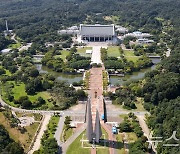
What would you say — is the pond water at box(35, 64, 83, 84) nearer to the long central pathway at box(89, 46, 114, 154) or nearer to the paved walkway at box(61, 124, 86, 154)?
the long central pathway at box(89, 46, 114, 154)

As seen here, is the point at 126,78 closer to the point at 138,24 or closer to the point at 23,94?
the point at 23,94

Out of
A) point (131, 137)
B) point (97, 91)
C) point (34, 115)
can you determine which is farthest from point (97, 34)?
point (131, 137)

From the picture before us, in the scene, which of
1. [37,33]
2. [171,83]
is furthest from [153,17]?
[171,83]

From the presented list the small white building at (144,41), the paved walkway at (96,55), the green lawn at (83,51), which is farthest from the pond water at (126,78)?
the small white building at (144,41)

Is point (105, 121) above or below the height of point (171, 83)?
below

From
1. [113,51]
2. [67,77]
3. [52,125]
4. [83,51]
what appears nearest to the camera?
[52,125]

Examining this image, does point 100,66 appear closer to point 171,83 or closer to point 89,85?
point 89,85

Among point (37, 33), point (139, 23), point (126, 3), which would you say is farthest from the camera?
point (126, 3)
